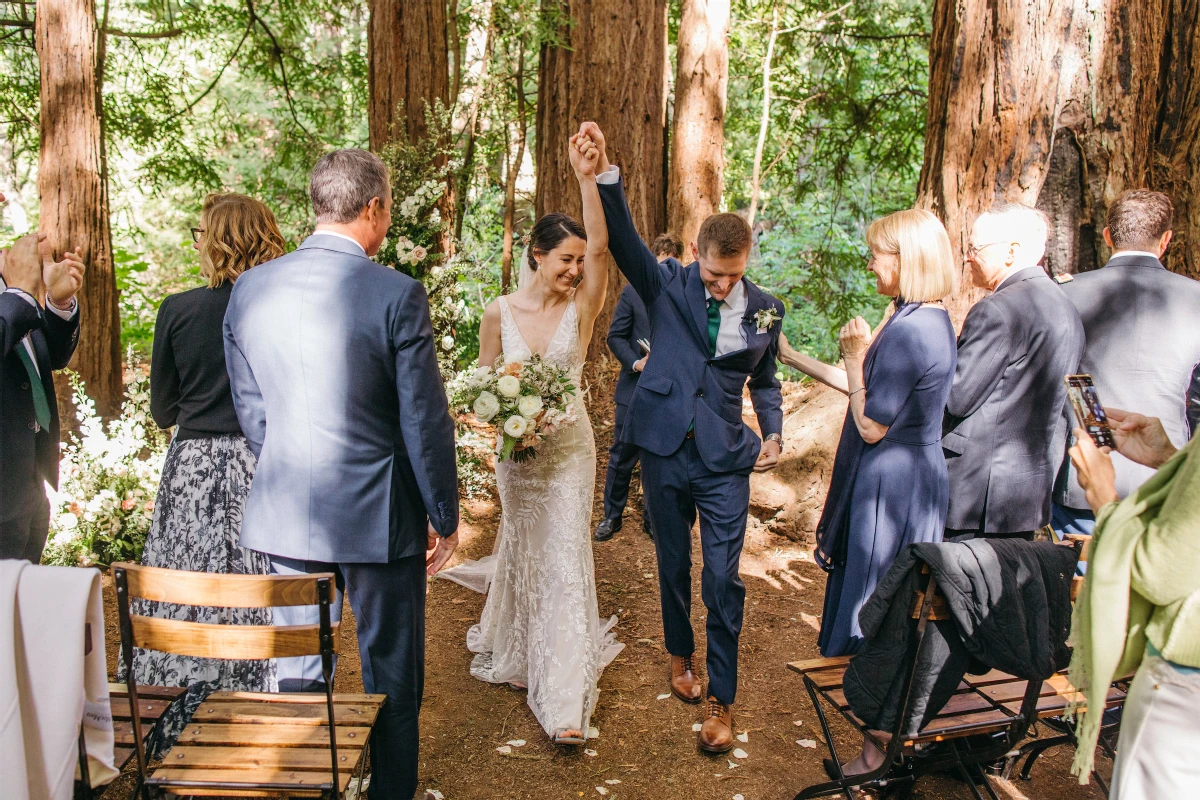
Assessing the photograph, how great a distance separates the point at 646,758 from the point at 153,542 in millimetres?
2376

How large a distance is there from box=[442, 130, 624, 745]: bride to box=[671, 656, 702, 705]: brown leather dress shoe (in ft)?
1.47

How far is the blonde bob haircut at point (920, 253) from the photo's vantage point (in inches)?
131

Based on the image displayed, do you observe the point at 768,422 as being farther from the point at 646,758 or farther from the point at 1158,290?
the point at 1158,290

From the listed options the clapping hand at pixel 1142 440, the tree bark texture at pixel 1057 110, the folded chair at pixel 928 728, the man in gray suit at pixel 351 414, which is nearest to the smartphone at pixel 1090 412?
the clapping hand at pixel 1142 440

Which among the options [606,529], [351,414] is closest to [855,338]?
[351,414]

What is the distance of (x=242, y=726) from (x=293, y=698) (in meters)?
0.20

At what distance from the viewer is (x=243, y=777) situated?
7.89ft

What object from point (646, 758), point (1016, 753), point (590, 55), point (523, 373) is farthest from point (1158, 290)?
point (590, 55)

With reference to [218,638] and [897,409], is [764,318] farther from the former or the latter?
[218,638]

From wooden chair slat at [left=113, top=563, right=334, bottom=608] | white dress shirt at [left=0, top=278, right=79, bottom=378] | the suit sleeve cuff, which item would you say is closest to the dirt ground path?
wooden chair slat at [left=113, top=563, right=334, bottom=608]

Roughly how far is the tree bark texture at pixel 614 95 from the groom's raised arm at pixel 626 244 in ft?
13.3

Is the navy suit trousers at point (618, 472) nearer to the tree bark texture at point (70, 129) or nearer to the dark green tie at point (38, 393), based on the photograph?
the dark green tie at point (38, 393)

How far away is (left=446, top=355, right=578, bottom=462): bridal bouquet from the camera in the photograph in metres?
3.65

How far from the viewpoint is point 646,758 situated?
3775mm
